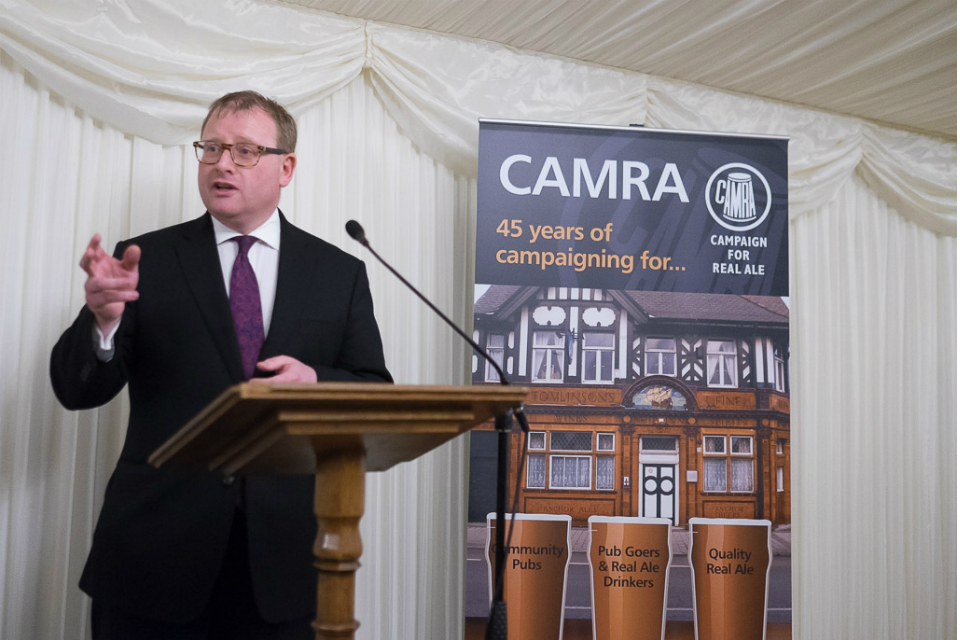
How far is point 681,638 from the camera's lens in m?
3.00

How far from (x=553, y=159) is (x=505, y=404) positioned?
2.13 m

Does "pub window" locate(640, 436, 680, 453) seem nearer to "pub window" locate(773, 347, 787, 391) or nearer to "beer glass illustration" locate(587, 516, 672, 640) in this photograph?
"beer glass illustration" locate(587, 516, 672, 640)

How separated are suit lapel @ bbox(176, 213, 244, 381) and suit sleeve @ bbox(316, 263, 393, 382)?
0.83ft

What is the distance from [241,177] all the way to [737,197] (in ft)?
6.47

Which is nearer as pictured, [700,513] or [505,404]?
[505,404]

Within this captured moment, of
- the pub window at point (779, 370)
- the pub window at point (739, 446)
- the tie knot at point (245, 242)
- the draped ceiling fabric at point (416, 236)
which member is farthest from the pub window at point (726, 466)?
the tie knot at point (245, 242)

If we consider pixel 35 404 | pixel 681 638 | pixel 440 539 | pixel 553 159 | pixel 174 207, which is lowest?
Answer: pixel 681 638

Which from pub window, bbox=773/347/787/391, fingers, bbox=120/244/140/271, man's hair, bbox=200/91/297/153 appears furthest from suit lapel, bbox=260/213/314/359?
pub window, bbox=773/347/787/391

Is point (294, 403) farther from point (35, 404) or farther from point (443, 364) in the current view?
point (443, 364)

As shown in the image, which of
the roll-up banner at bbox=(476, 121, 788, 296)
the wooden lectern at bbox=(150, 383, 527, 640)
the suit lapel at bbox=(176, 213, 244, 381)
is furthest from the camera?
the roll-up banner at bbox=(476, 121, 788, 296)

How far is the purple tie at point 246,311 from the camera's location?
1.93 metres

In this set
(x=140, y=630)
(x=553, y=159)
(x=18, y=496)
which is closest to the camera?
(x=140, y=630)

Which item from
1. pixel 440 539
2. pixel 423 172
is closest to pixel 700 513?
pixel 440 539

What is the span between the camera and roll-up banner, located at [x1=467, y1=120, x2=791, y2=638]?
10.00ft
